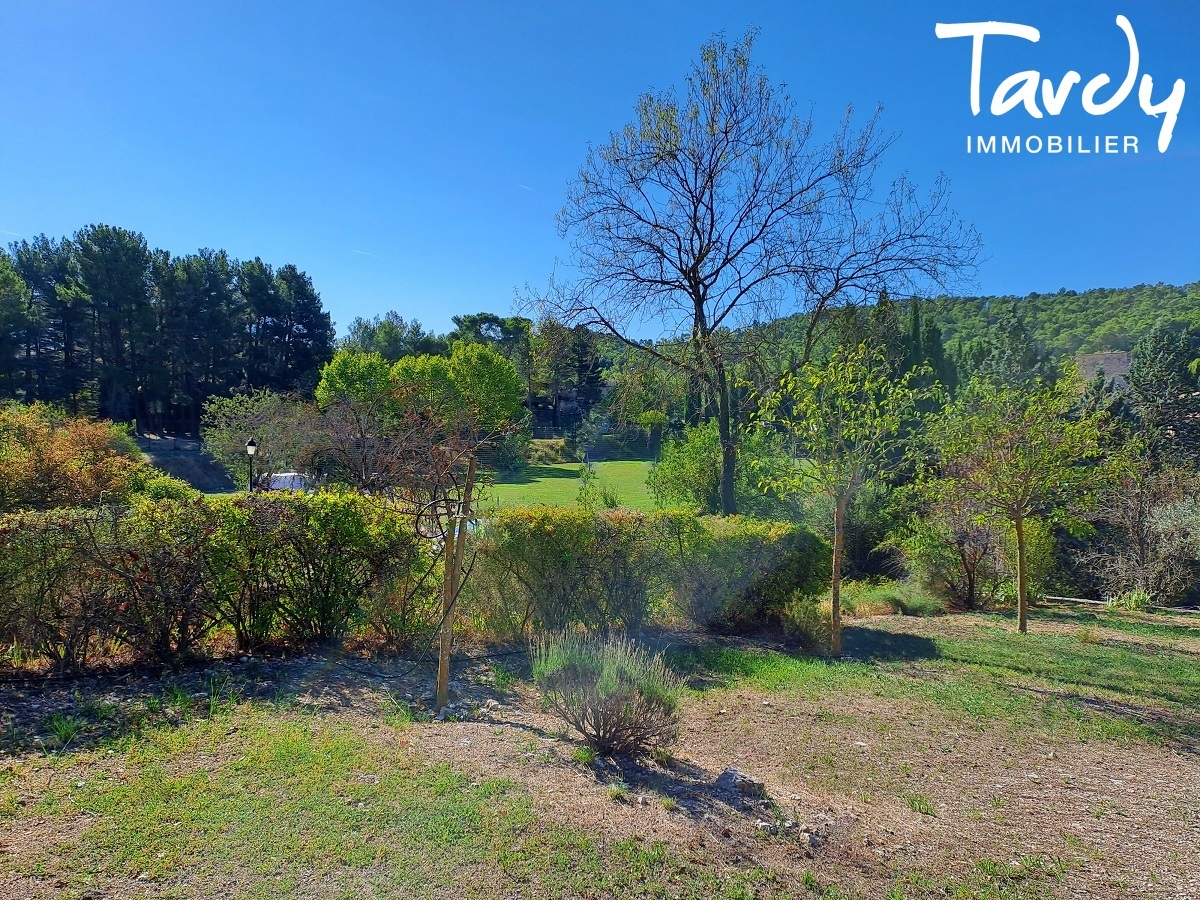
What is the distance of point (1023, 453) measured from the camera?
9.50 meters

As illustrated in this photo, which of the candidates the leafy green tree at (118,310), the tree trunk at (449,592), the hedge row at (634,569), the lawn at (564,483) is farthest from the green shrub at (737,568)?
the leafy green tree at (118,310)

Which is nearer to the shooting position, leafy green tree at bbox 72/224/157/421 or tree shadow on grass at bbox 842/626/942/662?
tree shadow on grass at bbox 842/626/942/662

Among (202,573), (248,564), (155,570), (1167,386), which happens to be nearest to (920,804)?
(248,564)

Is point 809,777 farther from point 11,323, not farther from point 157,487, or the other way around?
point 11,323

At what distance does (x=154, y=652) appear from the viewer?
508cm

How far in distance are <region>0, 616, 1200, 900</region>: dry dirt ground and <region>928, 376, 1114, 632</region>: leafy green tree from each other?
4281mm

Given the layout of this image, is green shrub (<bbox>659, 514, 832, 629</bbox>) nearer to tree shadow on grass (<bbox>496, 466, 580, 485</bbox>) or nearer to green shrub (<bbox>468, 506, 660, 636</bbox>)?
green shrub (<bbox>468, 506, 660, 636</bbox>)

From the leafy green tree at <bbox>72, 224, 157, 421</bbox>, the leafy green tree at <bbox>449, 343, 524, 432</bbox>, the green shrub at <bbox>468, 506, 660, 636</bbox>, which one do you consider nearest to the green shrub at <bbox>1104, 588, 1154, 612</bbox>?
the green shrub at <bbox>468, 506, 660, 636</bbox>

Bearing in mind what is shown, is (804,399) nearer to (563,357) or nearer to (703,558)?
(703,558)

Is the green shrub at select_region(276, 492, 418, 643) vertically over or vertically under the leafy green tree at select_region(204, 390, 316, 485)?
under

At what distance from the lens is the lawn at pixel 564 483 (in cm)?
3073

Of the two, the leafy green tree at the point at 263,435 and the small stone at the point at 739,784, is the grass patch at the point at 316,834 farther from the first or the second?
the leafy green tree at the point at 263,435

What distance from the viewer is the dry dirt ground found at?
2.90 metres

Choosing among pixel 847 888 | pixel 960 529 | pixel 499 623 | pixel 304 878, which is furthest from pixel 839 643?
pixel 960 529
